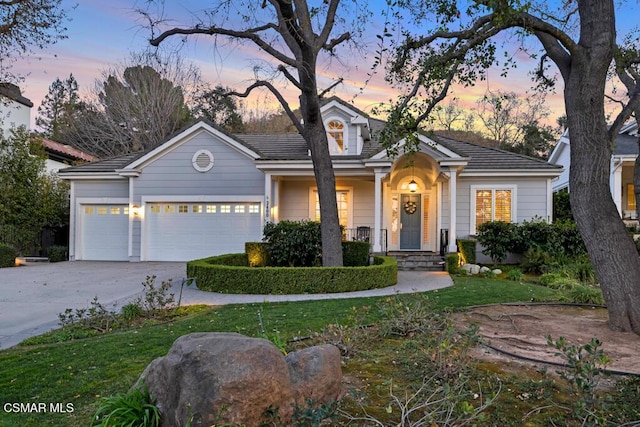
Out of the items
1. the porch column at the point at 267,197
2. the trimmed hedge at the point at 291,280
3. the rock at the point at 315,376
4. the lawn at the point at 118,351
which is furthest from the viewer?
the porch column at the point at 267,197

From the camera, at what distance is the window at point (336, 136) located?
15.3 m

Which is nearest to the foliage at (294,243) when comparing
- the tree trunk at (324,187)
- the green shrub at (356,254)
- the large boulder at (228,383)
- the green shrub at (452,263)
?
the tree trunk at (324,187)

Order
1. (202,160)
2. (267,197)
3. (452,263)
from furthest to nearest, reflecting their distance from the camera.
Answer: (202,160), (267,197), (452,263)

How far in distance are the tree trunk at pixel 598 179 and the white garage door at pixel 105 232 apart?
1569 cm

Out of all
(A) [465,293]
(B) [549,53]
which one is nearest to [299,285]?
(A) [465,293]

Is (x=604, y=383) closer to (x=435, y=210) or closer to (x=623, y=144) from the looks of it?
(x=435, y=210)

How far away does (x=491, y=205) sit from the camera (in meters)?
15.2

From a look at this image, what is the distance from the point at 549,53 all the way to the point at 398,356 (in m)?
4.29

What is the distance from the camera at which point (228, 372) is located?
2414 mm

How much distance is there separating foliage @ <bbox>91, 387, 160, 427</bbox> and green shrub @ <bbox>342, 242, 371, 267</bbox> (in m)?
9.63

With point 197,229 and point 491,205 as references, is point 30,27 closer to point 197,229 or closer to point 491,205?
point 197,229

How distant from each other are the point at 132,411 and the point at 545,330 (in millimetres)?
4656

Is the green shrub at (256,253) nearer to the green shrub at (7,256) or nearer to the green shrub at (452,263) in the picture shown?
the green shrub at (452,263)

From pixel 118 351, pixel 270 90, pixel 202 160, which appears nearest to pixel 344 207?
pixel 202 160
